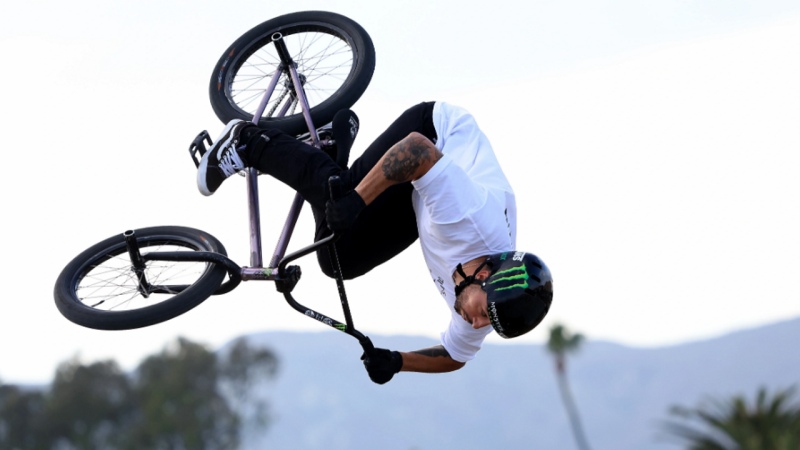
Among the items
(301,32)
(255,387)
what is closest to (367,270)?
(301,32)

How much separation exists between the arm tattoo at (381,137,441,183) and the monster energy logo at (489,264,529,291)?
76 cm

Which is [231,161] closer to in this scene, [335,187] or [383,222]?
[383,222]

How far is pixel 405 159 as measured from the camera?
20.1 ft

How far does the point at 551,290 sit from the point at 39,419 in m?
57.8

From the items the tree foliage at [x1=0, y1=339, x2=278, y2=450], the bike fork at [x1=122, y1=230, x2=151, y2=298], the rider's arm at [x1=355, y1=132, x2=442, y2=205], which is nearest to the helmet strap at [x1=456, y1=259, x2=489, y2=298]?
the rider's arm at [x1=355, y1=132, x2=442, y2=205]

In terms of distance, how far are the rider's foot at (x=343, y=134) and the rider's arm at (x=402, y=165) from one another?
1.07 meters

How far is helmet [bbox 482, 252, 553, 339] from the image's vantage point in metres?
6.31

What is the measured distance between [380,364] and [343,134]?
1529 millimetres

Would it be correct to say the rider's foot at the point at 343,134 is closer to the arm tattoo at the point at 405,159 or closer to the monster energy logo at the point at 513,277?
the arm tattoo at the point at 405,159

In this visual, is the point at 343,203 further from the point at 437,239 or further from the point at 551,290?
the point at 551,290

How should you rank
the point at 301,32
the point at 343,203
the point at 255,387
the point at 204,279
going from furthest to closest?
1. the point at 255,387
2. the point at 301,32
3. the point at 204,279
4. the point at 343,203

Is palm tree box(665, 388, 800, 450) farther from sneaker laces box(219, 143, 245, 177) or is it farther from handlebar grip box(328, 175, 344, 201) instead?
handlebar grip box(328, 175, 344, 201)

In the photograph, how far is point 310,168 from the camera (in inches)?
272

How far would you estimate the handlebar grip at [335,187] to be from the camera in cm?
621
